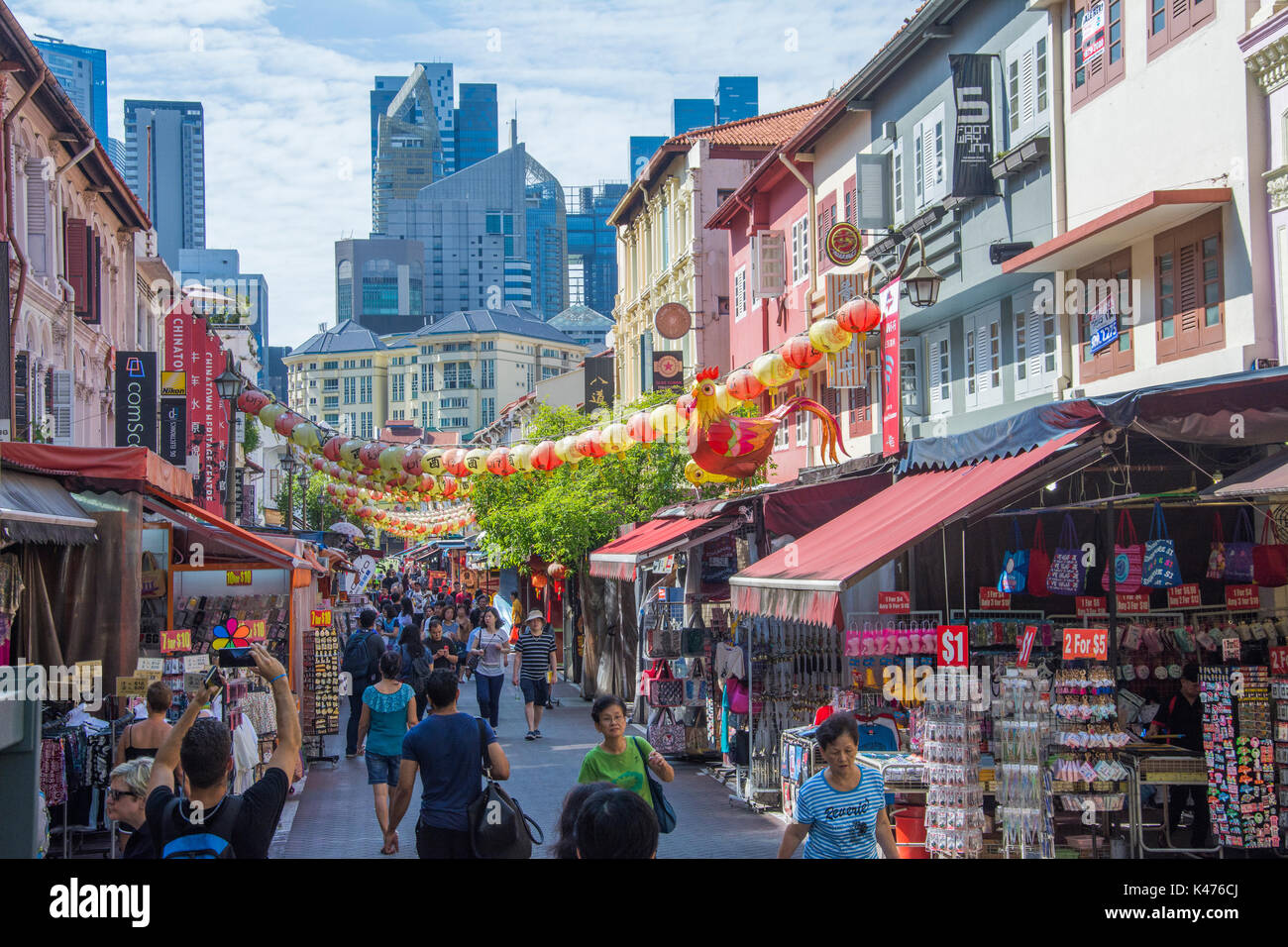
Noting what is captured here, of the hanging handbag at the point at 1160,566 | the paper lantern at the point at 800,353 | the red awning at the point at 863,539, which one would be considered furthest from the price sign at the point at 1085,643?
the paper lantern at the point at 800,353

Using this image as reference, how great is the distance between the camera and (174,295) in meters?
39.6

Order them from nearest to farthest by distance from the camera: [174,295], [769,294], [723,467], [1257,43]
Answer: [1257,43]
[723,467]
[769,294]
[174,295]

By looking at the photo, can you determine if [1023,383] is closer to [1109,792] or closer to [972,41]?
[972,41]

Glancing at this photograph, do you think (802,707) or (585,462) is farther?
(585,462)

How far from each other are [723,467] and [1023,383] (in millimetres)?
5404

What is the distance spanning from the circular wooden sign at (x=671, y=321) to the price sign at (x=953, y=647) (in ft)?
69.8

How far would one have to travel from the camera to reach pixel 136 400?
23891mm

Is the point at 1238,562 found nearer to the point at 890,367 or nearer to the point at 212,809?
the point at 890,367

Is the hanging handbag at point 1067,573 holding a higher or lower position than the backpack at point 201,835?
higher

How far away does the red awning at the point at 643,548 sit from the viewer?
1822 centimetres

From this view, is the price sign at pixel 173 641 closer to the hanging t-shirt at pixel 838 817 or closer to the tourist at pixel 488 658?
the tourist at pixel 488 658

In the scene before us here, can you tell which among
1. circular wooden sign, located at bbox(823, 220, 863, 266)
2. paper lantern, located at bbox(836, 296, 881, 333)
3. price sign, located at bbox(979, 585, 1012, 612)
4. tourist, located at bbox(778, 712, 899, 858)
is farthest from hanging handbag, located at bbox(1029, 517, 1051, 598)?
circular wooden sign, located at bbox(823, 220, 863, 266)

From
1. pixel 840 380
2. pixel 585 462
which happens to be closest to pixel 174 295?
pixel 585 462

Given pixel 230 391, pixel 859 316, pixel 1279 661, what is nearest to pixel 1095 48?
pixel 859 316
